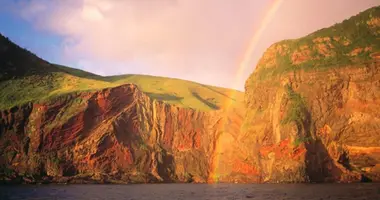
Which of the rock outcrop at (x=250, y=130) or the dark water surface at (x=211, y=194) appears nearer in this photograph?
the dark water surface at (x=211, y=194)

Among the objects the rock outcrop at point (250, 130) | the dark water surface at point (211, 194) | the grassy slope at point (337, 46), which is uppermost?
the grassy slope at point (337, 46)

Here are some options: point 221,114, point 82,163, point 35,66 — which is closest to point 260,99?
point 221,114

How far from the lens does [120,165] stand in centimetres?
14912

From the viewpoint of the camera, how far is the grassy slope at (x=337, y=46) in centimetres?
14200

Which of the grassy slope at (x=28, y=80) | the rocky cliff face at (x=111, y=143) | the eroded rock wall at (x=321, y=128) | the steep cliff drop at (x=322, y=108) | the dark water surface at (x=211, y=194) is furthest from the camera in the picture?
the grassy slope at (x=28, y=80)

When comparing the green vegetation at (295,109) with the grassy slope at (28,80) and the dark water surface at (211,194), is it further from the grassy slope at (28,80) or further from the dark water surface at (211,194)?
the grassy slope at (28,80)

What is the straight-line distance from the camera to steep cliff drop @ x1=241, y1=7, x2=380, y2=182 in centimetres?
12900

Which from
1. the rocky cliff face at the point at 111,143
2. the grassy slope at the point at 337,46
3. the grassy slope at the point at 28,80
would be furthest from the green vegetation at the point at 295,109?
the grassy slope at the point at 28,80

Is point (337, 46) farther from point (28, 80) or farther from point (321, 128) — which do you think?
point (28, 80)

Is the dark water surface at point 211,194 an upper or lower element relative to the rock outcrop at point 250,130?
lower

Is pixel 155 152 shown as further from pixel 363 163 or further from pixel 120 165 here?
pixel 363 163

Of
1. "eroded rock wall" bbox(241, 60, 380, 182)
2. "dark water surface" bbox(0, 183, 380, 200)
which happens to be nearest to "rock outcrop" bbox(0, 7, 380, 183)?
"eroded rock wall" bbox(241, 60, 380, 182)

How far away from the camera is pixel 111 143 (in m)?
151

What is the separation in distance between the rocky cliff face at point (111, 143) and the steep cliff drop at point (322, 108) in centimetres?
1545
